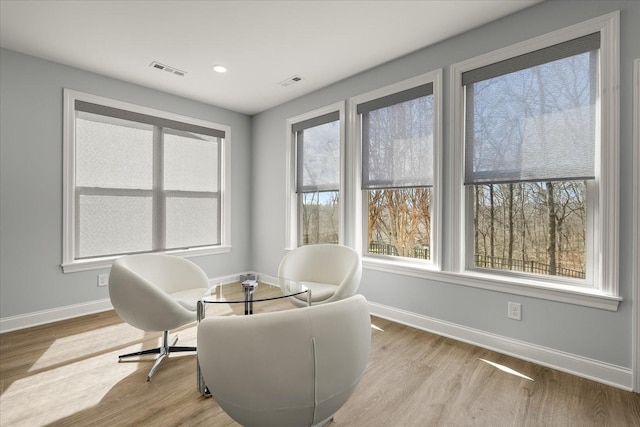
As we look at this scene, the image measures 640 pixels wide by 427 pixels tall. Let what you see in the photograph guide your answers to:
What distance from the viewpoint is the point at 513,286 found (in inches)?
93.3

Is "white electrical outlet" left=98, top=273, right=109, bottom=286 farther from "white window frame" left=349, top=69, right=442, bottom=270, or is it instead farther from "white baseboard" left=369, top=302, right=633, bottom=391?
"white baseboard" left=369, top=302, right=633, bottom=391

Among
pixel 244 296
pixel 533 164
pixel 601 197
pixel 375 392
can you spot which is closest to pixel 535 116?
pixel 533 164

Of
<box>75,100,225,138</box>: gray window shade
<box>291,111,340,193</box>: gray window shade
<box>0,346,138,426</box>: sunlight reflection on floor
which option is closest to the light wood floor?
<box>0,346,138,426</box>: sunlight reflection on floor

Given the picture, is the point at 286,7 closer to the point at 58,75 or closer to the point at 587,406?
the point at 58,75

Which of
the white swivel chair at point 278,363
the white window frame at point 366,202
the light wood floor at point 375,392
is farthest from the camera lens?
the white window frame at point 366,202

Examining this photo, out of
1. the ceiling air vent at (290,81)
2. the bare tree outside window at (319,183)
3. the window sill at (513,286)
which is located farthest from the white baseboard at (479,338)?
the ceiling air vent at (290,81)

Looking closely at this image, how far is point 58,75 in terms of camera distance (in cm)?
318

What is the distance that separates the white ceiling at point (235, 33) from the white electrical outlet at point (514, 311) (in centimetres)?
225

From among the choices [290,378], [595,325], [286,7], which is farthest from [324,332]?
[286,7]

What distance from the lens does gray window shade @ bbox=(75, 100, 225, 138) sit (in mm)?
3379

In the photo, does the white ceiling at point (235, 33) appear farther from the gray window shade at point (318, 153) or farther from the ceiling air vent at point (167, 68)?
the gray window shade at point (318, 153)

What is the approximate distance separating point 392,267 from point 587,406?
1.68 metres

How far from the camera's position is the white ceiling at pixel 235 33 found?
2.32 metres

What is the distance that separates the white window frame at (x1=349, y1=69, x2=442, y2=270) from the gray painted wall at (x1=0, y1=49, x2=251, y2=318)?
113 inches
